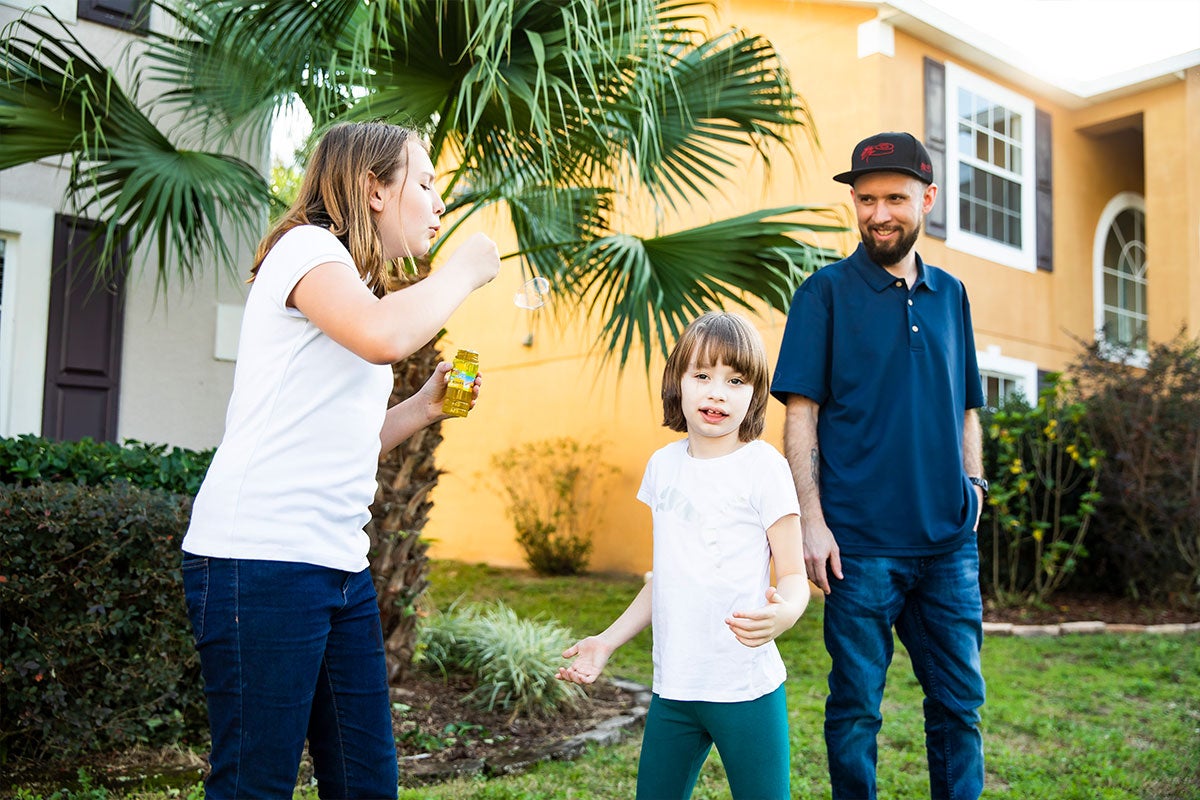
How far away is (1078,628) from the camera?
779 cm

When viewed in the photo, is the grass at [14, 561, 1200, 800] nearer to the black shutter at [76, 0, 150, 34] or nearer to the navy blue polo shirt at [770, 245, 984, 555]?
the navy blue polo shirt at [770, 245, 984, 555]

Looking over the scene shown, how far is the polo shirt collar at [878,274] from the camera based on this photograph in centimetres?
295

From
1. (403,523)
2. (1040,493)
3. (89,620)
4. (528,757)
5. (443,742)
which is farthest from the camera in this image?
(1040,493)

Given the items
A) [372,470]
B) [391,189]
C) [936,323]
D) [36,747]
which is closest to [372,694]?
[372,470]

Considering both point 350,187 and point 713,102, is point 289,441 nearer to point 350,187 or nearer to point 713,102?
point 350,187

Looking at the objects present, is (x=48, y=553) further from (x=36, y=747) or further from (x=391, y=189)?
→ (x=391, y=189)

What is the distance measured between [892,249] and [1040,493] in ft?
22.8

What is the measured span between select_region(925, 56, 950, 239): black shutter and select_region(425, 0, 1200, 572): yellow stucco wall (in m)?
0.13

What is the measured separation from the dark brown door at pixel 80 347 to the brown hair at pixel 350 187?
15.7 feet

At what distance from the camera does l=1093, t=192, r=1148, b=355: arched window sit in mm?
12039

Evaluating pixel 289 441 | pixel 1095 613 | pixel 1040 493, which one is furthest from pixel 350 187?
pixel 1040 493

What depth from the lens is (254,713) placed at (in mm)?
1738

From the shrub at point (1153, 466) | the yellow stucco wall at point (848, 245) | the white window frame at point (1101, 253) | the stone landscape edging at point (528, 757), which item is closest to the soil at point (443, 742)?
the stone landscape edging at point (528, 757)

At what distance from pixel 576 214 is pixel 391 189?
13.9 ft
